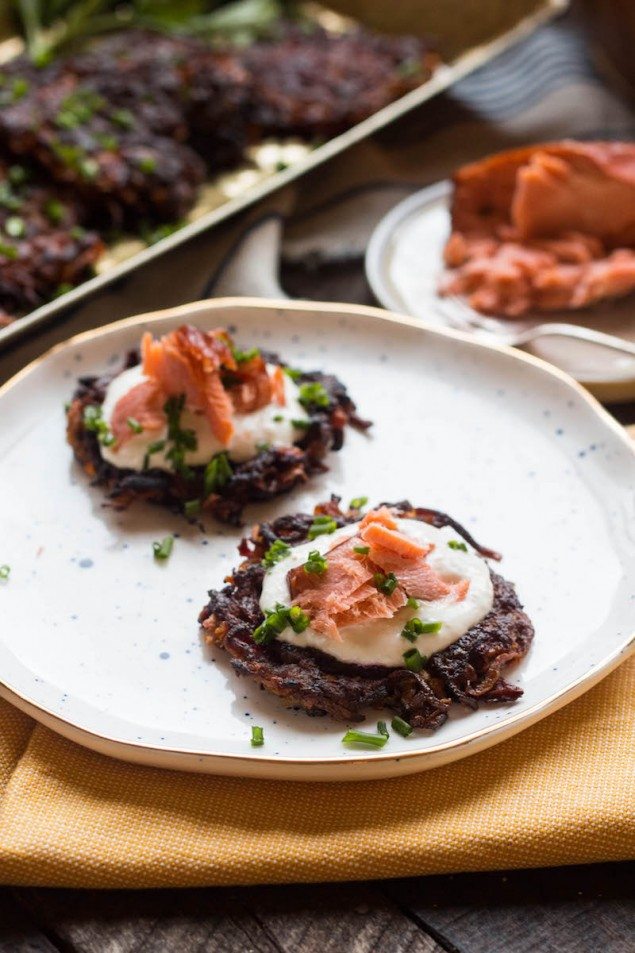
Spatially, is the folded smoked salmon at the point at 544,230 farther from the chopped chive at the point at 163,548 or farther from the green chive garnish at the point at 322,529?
the chopped chive at the point at 163,548

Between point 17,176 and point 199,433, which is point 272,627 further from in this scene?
point 17,176

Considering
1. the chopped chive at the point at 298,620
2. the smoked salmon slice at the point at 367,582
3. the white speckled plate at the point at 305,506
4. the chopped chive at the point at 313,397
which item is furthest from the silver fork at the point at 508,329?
the chopped chive at the point at 298,620

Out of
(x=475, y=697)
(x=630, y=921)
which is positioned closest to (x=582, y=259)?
(x=475, y=697)

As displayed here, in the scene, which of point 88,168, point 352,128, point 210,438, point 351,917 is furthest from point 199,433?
point 352,128

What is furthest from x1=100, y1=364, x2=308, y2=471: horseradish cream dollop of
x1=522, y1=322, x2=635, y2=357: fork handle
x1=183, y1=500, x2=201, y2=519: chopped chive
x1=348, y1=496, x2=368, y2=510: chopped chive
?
x1=522, y1=322, x2=635, y2=357: fork handle

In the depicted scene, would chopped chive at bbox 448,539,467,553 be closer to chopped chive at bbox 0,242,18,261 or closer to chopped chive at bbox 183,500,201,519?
chopped chive at bbox 183,500,201,519
